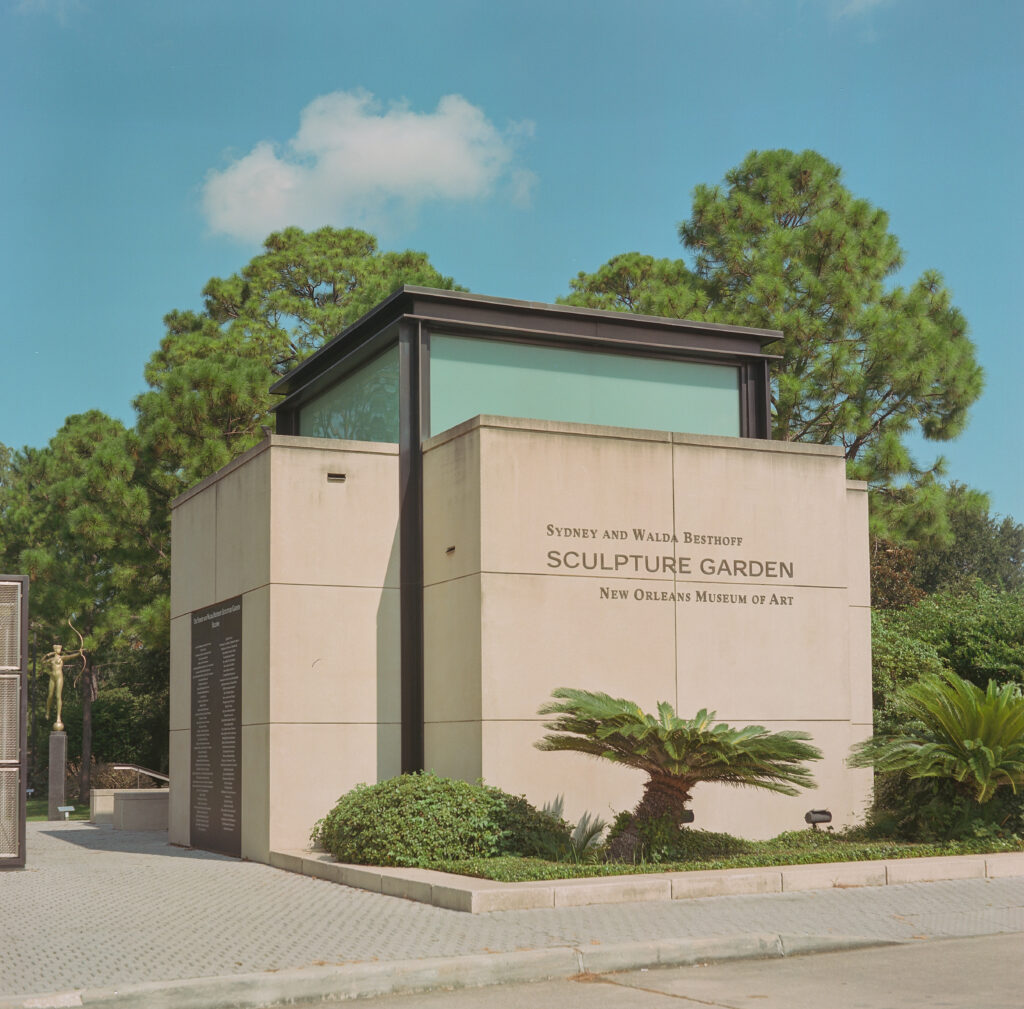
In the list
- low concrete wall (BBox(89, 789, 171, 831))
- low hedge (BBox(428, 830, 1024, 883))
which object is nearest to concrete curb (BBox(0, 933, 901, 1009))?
low hedge (BBox(428, 830, 1024, 883))

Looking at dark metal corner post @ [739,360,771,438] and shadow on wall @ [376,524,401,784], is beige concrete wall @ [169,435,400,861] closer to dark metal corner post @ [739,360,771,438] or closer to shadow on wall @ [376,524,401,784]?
shadow on wall @ [376,524,401,784]

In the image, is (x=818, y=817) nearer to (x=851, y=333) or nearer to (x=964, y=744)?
(x=964, y=744)

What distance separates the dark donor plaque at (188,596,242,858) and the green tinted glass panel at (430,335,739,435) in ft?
12.5

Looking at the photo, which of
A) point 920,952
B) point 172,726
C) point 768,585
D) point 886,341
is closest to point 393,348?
point 768,585

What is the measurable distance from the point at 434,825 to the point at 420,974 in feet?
15.9

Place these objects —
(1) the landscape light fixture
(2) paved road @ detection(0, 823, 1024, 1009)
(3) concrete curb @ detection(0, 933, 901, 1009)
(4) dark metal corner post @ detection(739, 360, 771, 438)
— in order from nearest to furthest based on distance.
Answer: (3) concrete curb @ detection(0, 933, 901, 1009) < (2) paved road @ detection(0, 823, 1024, 1009) < (1) the landscape light fixture < (4) dark metal corner post @ detection(739, 360, 771, 438)

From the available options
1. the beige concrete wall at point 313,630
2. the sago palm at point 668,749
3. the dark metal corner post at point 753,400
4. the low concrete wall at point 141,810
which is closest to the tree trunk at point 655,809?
the sago palm at point 668,749

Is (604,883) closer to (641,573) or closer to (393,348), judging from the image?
(641,573)

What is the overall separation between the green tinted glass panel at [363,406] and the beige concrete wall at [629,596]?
1.16 metres

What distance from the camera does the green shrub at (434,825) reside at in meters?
13.0

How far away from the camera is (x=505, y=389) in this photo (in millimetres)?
17156

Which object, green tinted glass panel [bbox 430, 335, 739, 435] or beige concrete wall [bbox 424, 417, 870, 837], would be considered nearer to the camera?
beige concrete wall [bbox 424, 417, 870, 837]

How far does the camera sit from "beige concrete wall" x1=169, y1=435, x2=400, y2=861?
15461mm

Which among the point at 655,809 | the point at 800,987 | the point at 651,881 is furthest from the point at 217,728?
the point at 800,987
